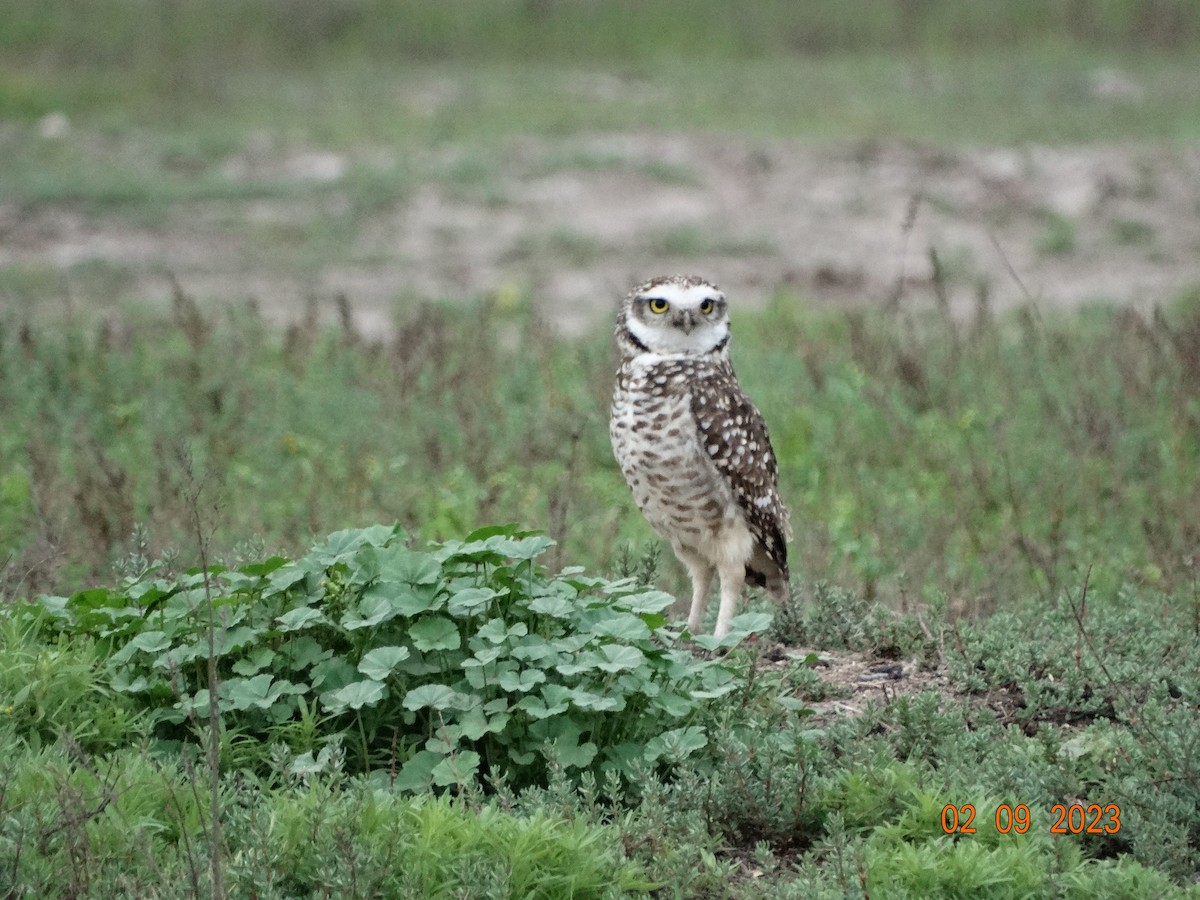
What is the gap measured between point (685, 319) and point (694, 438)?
1.63 ft

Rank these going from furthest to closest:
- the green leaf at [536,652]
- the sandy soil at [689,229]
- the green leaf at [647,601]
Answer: the sandy soil at [689,229]
the green leaf at [647,601]
the green leaf at [536,652]

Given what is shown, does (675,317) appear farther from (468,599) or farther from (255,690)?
(255,690)

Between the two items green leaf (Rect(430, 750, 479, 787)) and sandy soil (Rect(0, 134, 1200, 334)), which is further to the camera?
sandy soil (Rect(0, 134, 1200, 334))

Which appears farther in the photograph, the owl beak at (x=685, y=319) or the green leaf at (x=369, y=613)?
the owl beak at (x=685, y=319)

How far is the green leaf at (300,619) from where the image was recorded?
469cm

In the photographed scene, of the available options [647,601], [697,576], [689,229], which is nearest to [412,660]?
[647,601]

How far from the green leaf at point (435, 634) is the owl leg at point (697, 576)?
1678 mm

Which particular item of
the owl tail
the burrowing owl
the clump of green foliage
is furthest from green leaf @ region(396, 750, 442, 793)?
the owl tail

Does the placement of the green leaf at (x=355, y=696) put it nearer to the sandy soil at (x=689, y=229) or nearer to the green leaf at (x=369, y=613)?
the green leaf at (x=369, y=613)

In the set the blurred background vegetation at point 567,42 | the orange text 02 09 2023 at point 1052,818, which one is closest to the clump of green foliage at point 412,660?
the orange text 02 09 2023 at point 1052,818

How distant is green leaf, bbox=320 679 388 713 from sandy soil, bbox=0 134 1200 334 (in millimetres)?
8749

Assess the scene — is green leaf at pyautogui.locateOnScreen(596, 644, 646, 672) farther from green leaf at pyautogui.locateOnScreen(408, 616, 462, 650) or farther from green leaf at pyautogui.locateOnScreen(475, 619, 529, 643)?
green leaf at pyautogui.locateOnScreen(408, 616, 462, 650)

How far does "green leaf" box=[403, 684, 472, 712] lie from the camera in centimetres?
455

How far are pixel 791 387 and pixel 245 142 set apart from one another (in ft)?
38.1
